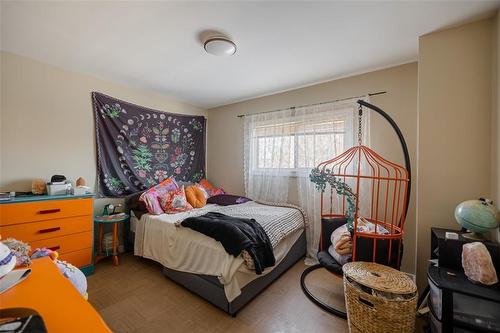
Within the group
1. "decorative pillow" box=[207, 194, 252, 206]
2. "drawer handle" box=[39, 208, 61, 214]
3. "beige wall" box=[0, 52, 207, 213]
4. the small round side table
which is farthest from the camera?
"decorative pillow" box=[207, 194, 252, 206]

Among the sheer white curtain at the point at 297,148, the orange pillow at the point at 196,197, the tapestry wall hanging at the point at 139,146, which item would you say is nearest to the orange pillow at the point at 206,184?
the tapestry wall hanging at the point at 139,146

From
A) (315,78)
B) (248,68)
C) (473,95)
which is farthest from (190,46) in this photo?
(473,95)

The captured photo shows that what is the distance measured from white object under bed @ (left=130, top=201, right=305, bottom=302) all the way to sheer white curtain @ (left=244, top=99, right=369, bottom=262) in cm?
30

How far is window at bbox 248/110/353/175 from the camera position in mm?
Result: 2691

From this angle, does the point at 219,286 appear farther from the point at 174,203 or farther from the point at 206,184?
the point at 206,184

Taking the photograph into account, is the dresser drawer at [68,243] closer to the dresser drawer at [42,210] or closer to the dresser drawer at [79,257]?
the dresser drawer at [79,257]

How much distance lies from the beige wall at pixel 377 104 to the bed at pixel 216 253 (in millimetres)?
1161

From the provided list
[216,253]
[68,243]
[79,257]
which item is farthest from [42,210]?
[216,253]

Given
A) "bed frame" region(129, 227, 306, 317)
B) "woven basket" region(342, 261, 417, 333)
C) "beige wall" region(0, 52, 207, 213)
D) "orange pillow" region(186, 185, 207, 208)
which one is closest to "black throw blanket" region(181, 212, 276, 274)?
"bed frame" region(129, 227, 306, 317)

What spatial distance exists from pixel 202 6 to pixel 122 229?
296 cm

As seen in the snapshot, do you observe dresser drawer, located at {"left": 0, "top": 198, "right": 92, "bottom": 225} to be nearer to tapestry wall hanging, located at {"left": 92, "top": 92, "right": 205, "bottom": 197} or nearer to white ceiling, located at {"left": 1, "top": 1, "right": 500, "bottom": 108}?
tapestry wall hanging, located at {"left": 92, "top": 92, "right": 205, "bottom": 197}

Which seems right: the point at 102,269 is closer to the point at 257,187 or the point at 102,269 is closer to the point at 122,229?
the point at 122,229

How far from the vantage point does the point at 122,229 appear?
2.99m

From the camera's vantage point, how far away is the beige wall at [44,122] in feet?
7.11
